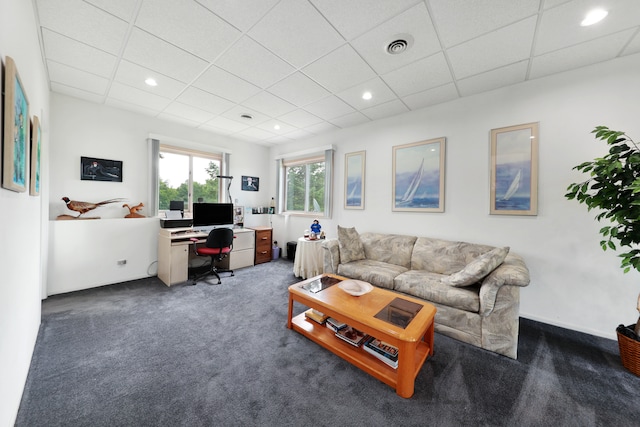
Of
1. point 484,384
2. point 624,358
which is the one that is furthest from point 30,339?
point 624,358

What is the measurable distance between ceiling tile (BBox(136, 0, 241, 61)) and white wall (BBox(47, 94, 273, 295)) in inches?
90.0

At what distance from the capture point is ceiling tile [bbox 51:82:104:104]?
2821 mm

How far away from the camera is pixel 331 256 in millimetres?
3182

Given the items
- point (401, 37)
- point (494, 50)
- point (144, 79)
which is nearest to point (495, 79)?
point (494, 50)

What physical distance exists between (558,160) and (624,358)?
181 centimetres

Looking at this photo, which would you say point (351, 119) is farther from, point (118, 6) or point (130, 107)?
point (130, 107)

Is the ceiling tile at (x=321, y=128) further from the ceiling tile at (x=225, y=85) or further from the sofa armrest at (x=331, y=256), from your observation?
the sofa armrest at (x=331, y=256)

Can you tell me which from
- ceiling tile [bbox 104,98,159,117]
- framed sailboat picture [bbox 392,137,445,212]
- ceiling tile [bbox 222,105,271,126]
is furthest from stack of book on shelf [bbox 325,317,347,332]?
ceiling tile [bbox 104,98,159,117]

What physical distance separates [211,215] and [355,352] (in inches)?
131

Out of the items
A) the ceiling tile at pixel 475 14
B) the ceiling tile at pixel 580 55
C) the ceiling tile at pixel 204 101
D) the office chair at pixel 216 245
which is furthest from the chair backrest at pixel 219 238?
the ceiling tile at pixel 580 55

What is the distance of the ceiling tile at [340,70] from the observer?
2.16m

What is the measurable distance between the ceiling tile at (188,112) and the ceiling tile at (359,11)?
2561mm

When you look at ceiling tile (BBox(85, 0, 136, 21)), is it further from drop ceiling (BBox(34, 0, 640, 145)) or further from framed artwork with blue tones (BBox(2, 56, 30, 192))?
framed artwork with blue tones (BBox(2, 56, 30, 192))

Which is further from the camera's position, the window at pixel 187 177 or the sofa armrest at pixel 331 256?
the window at pixel 187 177
